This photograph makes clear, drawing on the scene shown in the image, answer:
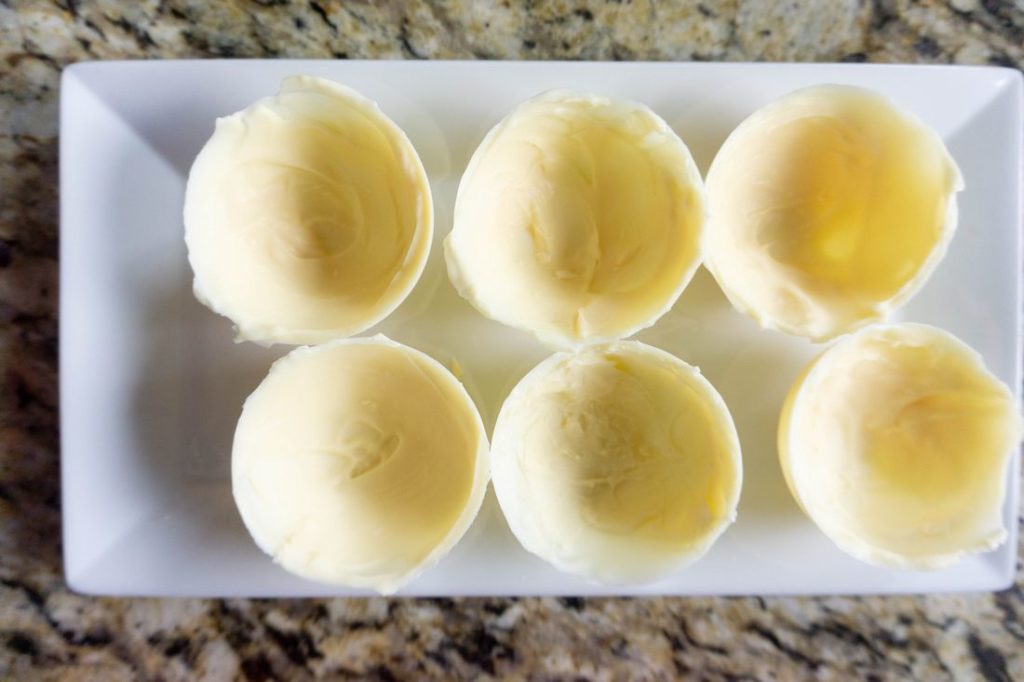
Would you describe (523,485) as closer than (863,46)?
Yes

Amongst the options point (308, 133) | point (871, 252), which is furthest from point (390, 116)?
point (871, 252)

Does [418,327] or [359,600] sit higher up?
[418,327]

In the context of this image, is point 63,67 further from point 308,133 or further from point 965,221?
point 965,221

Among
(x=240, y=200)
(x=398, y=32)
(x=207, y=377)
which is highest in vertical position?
(x=398, y=32)
